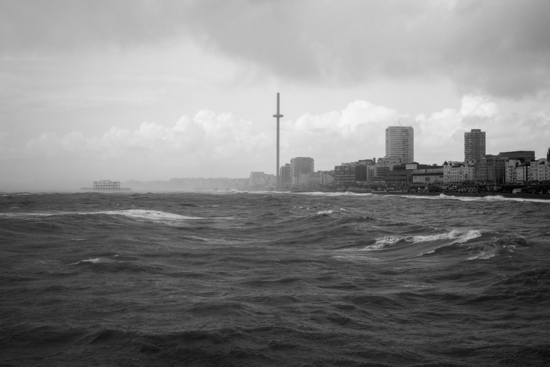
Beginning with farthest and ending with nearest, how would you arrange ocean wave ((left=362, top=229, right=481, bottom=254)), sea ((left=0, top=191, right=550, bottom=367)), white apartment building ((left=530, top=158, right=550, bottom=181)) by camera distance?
white apartment building ((left=530, top=158, right=550, bottom=181)), ocean wave ((left=362, top=229, right=481, bottom=254)), sea ((left=0, top=191, right=550, bottom=367))

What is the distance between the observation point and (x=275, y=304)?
16.6 m

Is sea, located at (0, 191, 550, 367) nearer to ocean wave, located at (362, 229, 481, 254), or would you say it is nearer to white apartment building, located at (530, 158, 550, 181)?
ocean wave, located at (362, 229, 481, 254)

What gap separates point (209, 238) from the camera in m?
37.4

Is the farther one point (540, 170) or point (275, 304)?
point (540, 170)

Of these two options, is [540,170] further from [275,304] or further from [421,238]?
[275,304]

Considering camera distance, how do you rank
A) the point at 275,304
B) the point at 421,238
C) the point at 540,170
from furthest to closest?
the point at 540,170, the point at 421,238, the point at 275,304

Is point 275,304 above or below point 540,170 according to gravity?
below

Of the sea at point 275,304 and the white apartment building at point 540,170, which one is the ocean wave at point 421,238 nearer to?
the sea at point 275,304

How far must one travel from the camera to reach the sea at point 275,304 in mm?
12047

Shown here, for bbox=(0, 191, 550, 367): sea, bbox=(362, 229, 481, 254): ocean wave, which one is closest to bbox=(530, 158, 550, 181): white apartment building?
bbox=(362, 229, 481, 254): ocean wave

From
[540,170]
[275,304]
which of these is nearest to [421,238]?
[275,304]

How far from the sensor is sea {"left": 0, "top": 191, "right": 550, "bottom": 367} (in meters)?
12.0

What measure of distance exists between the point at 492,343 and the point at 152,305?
10707 millimetres

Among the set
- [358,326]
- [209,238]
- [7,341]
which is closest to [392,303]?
[358,326]
